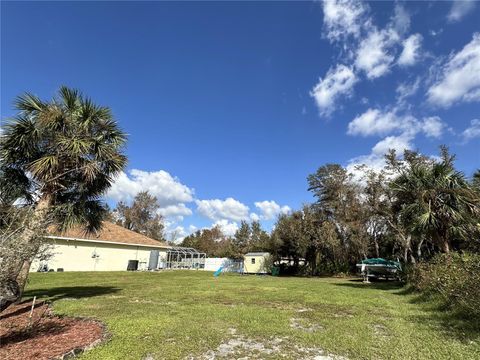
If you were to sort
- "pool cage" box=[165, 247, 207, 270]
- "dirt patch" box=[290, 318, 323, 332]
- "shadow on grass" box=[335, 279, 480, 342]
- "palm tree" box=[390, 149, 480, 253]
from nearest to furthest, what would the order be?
"shadow on grass" box=[335, 279, 480, 342], "dirt patch" box=[290, 318, 323, 332], "palm tree" box=[390, 149, 480, 253], "pool cage" box=[165, 247, 207, 270]

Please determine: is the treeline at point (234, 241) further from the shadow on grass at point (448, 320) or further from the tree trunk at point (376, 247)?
the shadow on grass at point (448, 320)

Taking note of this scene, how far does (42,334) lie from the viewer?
6.05 meters

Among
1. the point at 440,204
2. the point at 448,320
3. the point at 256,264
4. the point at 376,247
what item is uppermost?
the point at 376,247

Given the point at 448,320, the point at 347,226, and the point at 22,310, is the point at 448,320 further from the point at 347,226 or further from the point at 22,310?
the point at 347,226

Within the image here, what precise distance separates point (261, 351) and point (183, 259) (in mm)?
33799

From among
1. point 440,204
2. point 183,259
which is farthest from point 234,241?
point 440,204

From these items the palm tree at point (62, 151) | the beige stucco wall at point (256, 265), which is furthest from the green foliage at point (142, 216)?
the palm tree at point (62, 151)

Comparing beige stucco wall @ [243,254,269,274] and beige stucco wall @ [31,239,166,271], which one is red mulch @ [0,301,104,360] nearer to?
beige stucco wall @ [31,239,166,271]

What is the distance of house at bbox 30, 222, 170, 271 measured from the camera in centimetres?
2436

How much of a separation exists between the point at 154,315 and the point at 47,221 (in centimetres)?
359

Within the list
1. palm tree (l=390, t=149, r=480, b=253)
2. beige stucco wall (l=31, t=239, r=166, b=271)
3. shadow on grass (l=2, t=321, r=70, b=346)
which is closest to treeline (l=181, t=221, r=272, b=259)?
beige stucco wall (l=31, t=239, r=166, b=271)

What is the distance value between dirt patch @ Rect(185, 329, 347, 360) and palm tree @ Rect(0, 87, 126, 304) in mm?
6412

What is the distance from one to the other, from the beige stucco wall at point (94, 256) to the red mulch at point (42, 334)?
631 inches

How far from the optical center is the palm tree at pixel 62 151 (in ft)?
31.1
